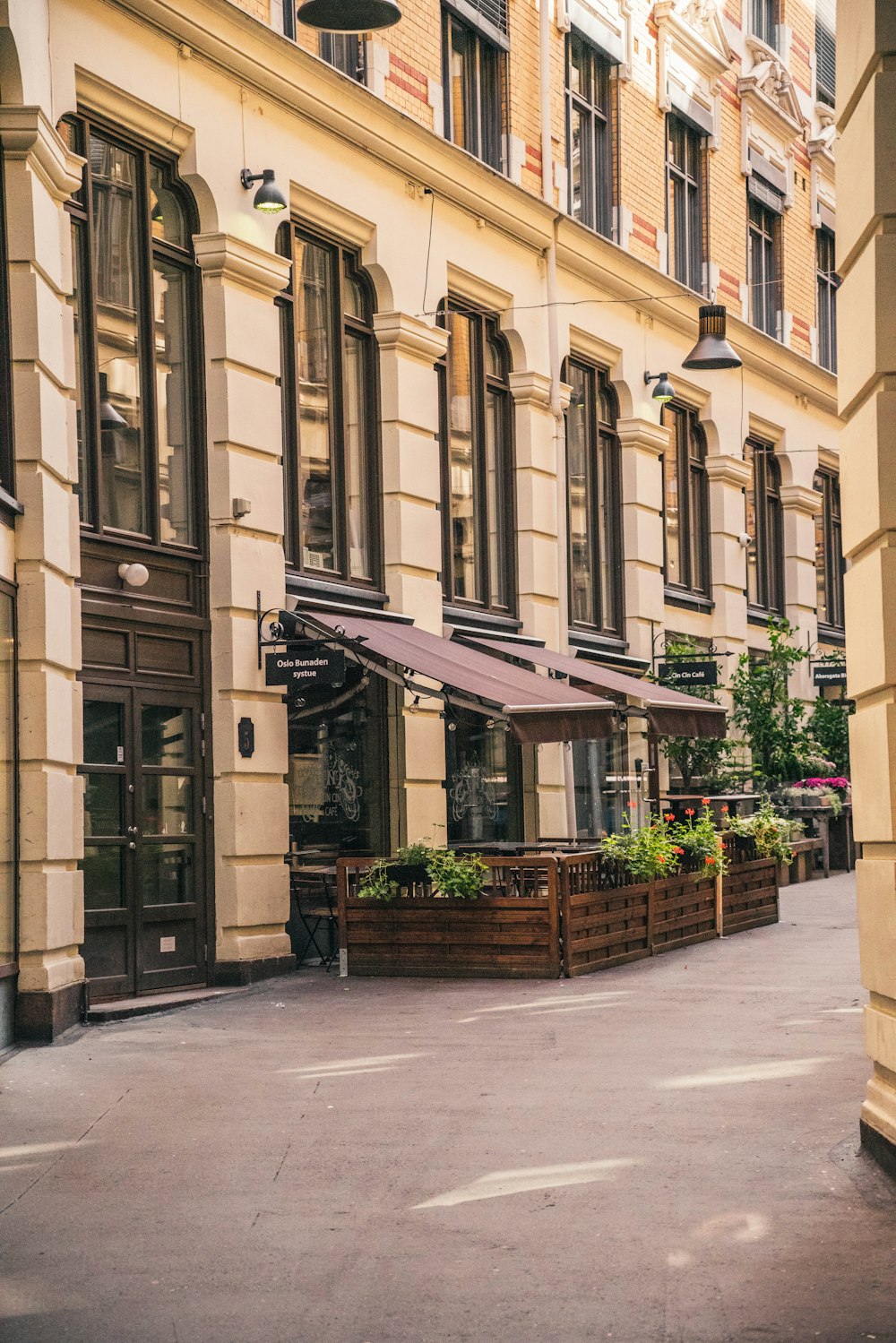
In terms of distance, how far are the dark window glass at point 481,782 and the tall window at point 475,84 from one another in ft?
20.3

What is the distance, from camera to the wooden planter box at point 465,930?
14.0m

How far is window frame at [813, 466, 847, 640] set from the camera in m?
31.0

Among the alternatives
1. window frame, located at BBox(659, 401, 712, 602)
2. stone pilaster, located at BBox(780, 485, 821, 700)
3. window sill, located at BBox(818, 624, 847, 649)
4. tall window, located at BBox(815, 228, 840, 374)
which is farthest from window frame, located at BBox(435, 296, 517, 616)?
tall window, located at BBox(815, 228, 840, 374)

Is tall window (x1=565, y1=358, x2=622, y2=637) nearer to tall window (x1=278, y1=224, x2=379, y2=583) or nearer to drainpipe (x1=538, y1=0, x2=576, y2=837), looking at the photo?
drainpipe (x1=538, y1=0, x2=576, y2=837)

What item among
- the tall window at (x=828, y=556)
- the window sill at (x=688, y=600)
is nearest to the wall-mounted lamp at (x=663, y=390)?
the window sill at (x=688, y=600)

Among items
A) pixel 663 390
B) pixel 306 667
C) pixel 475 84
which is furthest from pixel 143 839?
pixel 663 390

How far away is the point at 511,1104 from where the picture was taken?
894cm

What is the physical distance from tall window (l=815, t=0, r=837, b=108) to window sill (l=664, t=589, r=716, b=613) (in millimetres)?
9763

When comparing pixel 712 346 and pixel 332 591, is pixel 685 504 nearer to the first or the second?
pixel 712 346

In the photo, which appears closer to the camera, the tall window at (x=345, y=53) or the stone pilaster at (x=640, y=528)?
the tall window at (x=345, y=53)

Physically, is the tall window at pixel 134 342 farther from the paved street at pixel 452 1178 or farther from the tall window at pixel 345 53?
the paved street at pixel 452 1178

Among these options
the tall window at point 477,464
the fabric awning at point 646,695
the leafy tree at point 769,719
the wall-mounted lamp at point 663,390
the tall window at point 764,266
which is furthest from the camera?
the tall window at point 764,266

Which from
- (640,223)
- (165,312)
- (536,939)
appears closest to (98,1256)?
(536,939)

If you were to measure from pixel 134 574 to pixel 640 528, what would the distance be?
35.4 ft
